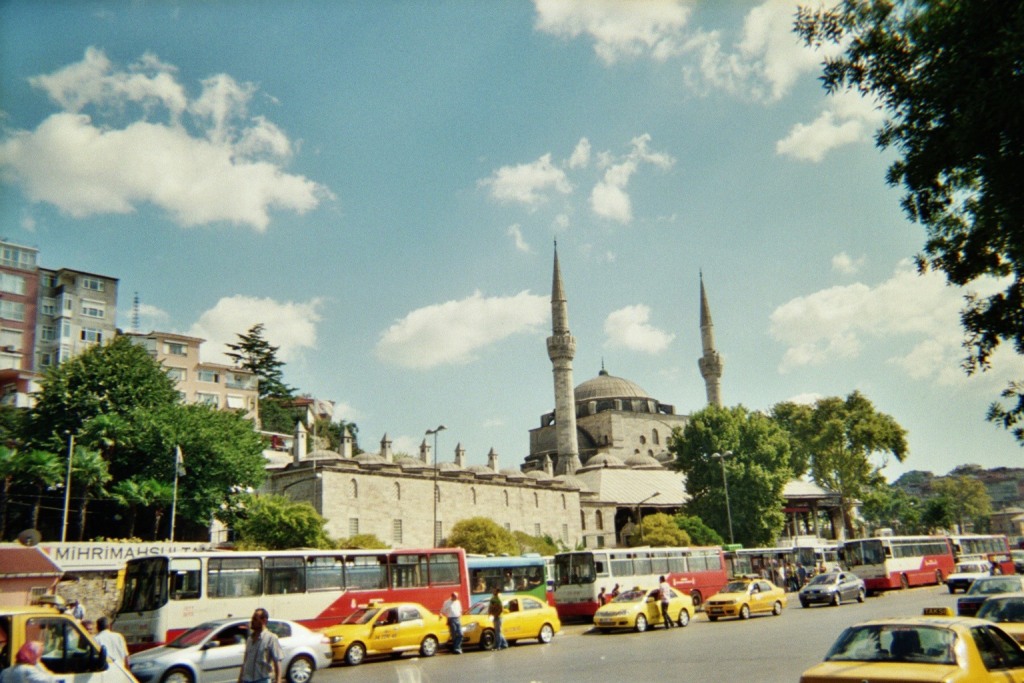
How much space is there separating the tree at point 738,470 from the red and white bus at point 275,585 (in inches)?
1293

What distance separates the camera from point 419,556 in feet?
77.1

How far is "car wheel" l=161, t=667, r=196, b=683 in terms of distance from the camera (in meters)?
13.0

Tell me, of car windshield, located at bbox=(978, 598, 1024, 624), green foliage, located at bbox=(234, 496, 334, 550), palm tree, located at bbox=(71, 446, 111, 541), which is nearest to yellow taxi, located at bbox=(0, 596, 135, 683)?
car windshield, located at bbox=(978, 598, 1024, 624)

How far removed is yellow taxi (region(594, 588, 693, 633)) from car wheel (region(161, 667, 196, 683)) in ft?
39.4

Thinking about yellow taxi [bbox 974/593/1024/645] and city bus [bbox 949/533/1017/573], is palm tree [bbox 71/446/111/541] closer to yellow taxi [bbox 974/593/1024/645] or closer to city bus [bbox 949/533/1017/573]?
yellow taxi [bbox 974/593/1024/645]

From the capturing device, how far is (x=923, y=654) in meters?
6.83

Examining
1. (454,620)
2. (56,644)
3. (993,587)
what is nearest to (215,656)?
(56,644)

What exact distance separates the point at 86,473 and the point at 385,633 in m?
23.2

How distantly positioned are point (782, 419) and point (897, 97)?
65.1m

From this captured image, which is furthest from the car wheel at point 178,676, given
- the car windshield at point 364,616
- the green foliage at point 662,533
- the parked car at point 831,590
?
the green foliage at point 662,533

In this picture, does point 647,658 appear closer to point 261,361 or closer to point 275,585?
point 275,585

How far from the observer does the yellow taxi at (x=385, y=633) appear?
17.4 m

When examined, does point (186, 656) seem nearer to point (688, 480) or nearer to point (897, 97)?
point (897, 97)

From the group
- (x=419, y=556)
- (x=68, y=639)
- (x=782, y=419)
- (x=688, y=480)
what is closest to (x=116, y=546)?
(x=419, y=556)
